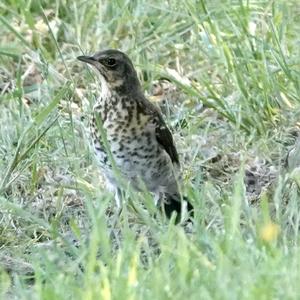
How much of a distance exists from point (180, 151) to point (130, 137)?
0.92 meters

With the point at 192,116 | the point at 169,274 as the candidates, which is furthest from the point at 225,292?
the point at 192,116

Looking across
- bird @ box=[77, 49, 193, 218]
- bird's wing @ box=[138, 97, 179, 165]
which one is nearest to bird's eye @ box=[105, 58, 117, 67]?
bird @ box=[77, 49, 193, 218]

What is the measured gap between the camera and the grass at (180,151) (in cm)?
477

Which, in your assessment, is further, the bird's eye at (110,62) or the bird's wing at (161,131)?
the bird's eye at (110,62)

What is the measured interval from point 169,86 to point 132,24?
529 millimetres

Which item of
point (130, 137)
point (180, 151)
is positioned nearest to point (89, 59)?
point (130, 137)

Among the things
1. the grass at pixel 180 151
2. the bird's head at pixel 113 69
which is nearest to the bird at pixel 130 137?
the bird's head at pixel 113 69

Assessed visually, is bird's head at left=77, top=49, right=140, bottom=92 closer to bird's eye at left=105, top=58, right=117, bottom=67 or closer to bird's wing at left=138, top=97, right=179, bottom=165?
bird's eye at left=105, top=58, right=117, bottom=67

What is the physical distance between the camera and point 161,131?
6953 millimetres

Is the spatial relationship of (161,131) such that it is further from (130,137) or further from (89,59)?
(89,59)

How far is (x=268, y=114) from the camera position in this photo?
7.90 meters

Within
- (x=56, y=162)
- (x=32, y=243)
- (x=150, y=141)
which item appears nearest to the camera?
(x=32, y=243)

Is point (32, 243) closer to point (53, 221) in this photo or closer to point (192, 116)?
point (53, 221)

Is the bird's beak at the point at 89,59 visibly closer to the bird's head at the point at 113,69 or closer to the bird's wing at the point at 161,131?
the bird's head at the point at 113,69
